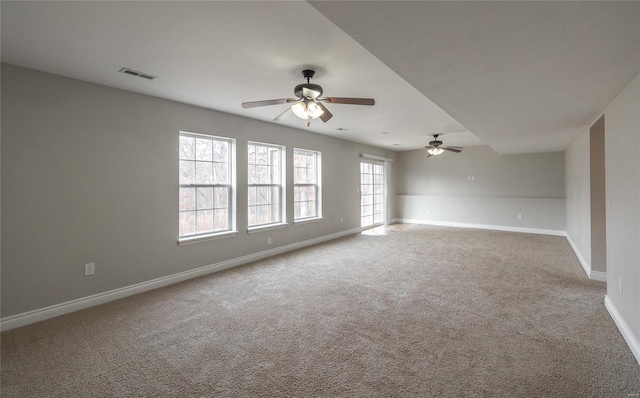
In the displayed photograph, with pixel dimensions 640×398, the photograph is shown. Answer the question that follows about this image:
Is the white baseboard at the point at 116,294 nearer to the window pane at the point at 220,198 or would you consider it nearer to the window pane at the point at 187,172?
the window pane at the point at 220,198

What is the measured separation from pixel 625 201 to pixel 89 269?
524 centimetres

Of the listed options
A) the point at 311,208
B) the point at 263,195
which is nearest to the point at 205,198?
the point at 263,195

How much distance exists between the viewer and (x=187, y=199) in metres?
4.27

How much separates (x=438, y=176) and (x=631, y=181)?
704 centimetres

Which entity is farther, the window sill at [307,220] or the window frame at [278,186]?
the window sill at [307,220]

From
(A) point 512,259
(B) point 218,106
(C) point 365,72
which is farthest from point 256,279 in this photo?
(A) point 512,259

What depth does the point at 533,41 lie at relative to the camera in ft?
5.78

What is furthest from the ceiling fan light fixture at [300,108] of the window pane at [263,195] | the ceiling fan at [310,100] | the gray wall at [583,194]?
the gray wall at [583,194]

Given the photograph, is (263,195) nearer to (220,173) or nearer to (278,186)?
(278,186)

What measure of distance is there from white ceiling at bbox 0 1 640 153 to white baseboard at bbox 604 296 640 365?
6.65ft

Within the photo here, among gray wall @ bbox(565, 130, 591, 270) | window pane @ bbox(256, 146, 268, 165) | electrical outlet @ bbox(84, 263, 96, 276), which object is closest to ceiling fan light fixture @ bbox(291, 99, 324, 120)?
window pane @ bbox(256, 146, 268, 165)

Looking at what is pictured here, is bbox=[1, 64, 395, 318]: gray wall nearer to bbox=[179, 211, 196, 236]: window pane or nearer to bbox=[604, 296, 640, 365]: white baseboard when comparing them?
bbox=[179, 211, 196, 236]: window pane

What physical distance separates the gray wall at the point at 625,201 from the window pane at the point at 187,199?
4.74m

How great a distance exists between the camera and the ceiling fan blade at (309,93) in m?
2.92
